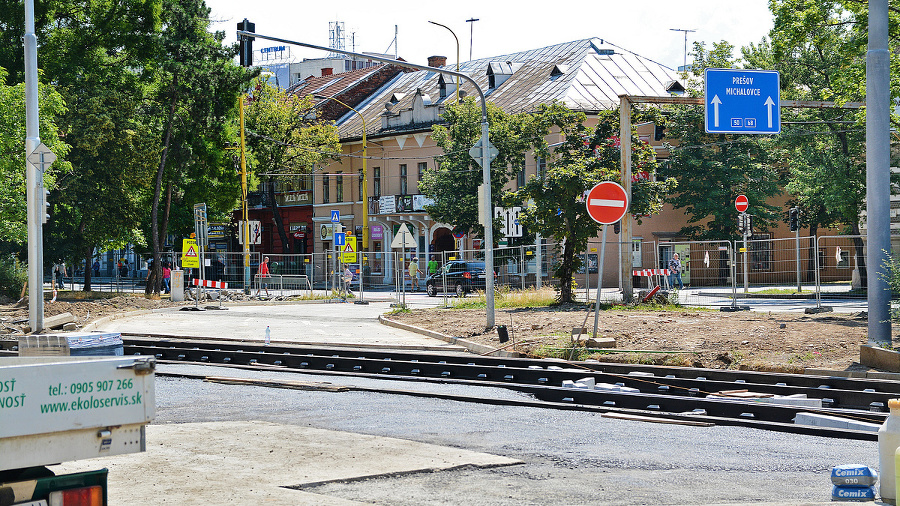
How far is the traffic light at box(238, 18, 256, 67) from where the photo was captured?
778 inches

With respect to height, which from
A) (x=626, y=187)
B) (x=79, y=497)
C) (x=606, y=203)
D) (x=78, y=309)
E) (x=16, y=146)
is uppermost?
(x=16, y=146)

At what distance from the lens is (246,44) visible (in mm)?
19906

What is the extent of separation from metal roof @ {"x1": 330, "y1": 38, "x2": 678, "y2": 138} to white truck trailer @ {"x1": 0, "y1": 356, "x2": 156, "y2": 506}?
4491cm

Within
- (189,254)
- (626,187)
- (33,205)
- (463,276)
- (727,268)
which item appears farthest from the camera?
(463,276)

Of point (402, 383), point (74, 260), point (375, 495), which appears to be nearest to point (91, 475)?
point (375, 495)

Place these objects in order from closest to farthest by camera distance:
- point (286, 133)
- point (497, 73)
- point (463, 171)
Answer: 1. point (463, 171)
2. point (497, 73)
3. point (286, 133)

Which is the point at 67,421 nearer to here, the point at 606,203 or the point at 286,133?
the point at 606,203

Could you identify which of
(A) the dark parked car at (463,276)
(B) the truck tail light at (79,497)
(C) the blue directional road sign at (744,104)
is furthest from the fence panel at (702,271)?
(B) the truck tail light at (79,497)

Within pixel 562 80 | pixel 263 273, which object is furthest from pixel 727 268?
pixel 562 80

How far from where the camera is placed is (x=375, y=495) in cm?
676

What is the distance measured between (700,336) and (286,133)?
46.2 metres

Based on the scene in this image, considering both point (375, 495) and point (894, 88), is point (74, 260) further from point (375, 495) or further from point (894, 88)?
point (375, 495)

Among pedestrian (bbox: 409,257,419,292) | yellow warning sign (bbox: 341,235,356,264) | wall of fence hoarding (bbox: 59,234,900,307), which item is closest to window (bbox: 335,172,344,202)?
pedestrian (bbox: 409,257,419,292)

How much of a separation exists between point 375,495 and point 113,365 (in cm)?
263
